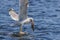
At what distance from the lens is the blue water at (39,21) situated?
2583 cm

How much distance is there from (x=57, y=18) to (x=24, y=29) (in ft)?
13.5

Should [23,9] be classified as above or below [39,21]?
above

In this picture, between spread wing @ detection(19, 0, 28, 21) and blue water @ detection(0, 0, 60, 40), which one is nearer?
spread wing @ detection(19, 0, 28, 21)

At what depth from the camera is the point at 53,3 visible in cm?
3644

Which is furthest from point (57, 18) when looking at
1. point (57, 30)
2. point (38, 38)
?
point (38, 38)

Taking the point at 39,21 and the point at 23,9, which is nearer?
the point at 23,9

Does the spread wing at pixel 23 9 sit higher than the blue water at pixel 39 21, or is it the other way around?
the spread wing at pixel 23 9

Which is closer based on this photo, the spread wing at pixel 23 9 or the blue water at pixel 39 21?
the spread wing at pixel 23 9

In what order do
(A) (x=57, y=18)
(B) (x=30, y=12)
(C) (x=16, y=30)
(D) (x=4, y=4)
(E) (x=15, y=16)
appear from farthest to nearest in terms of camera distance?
(D) (x=4, y=4), (B) (x=30, y=12), (A) (x=57, y=18), (C) (x=16, y=30), (E) (x=15, y=16)

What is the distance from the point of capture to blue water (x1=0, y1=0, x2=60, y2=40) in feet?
84.7

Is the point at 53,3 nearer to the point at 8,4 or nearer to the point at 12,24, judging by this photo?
the point at 8,4

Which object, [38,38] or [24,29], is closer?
[38,38]

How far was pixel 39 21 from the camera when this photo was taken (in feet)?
96.7

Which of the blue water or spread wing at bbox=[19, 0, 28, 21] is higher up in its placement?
spread wing at bbox=[19, 0, 28, 21]
